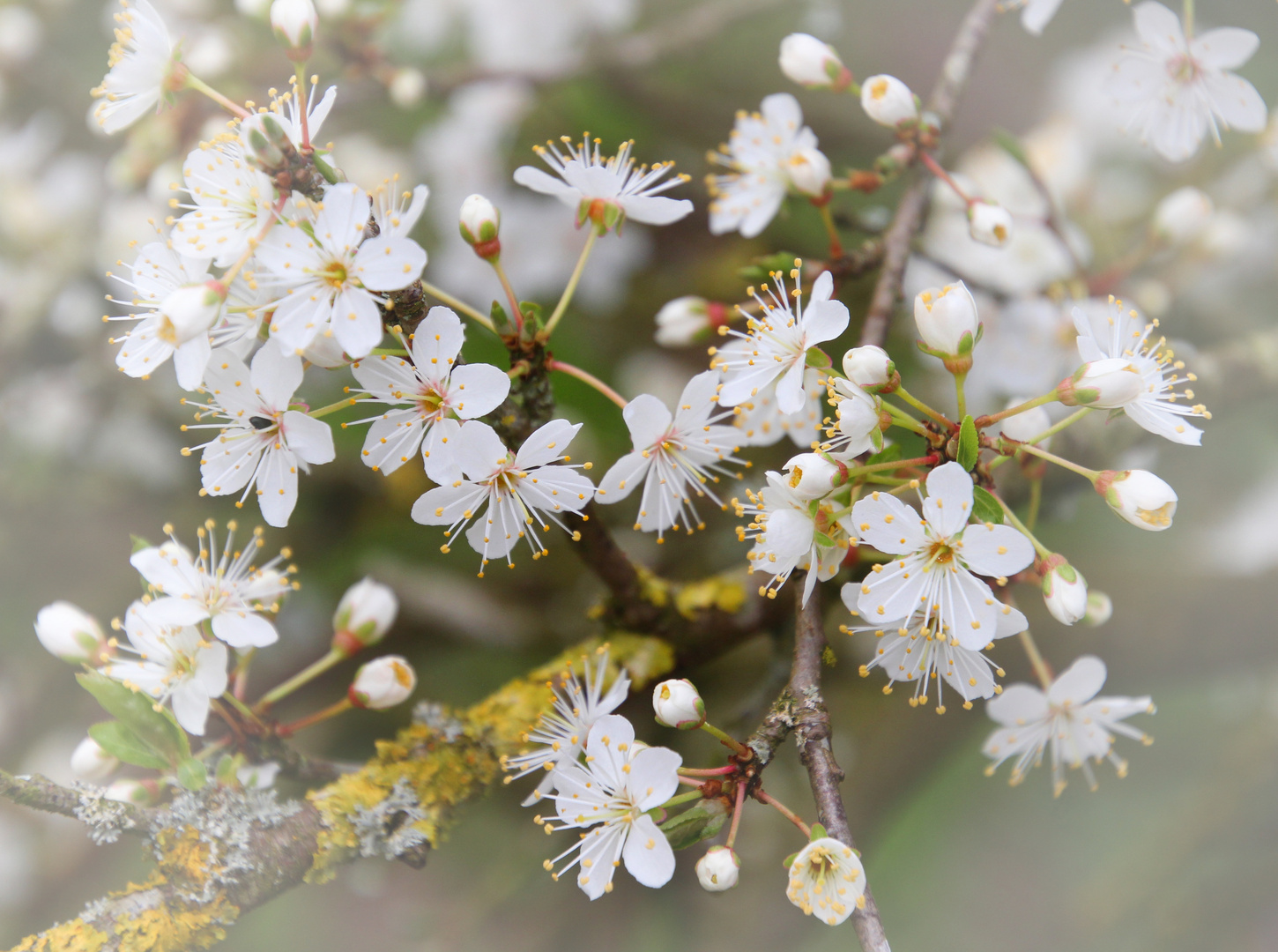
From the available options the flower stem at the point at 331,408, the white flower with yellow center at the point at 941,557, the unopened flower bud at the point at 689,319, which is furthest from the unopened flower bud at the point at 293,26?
the white flower with yellow center at the point at 941,557

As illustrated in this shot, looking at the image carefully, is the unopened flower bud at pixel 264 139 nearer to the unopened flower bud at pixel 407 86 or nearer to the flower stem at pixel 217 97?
the flower stem at pixel 217 97

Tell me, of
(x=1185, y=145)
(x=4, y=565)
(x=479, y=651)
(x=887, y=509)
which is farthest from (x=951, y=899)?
(x=4, y=565)

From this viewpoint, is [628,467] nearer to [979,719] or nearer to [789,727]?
[789,727]

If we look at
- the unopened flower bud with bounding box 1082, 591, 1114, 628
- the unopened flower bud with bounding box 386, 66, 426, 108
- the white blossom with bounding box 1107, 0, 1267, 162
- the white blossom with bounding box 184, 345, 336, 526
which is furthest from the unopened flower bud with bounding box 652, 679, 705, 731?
the unopened flower bud with bounding box 386, 66, 426, 108

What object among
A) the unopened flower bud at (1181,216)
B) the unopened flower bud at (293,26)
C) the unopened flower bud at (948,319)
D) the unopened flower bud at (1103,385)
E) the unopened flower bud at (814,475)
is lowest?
the unopened flower bud at (1181,216)

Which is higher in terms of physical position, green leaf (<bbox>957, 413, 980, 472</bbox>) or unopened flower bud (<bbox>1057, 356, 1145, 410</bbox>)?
unopened flower bud (<bbox>1057, 356, 1145, 410</bbox>)

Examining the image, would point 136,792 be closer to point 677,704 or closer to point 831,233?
point 677,704

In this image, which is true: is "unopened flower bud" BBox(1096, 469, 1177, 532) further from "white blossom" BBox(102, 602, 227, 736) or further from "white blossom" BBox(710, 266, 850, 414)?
"white blossom" BBox(102, 602, 227, 736)
